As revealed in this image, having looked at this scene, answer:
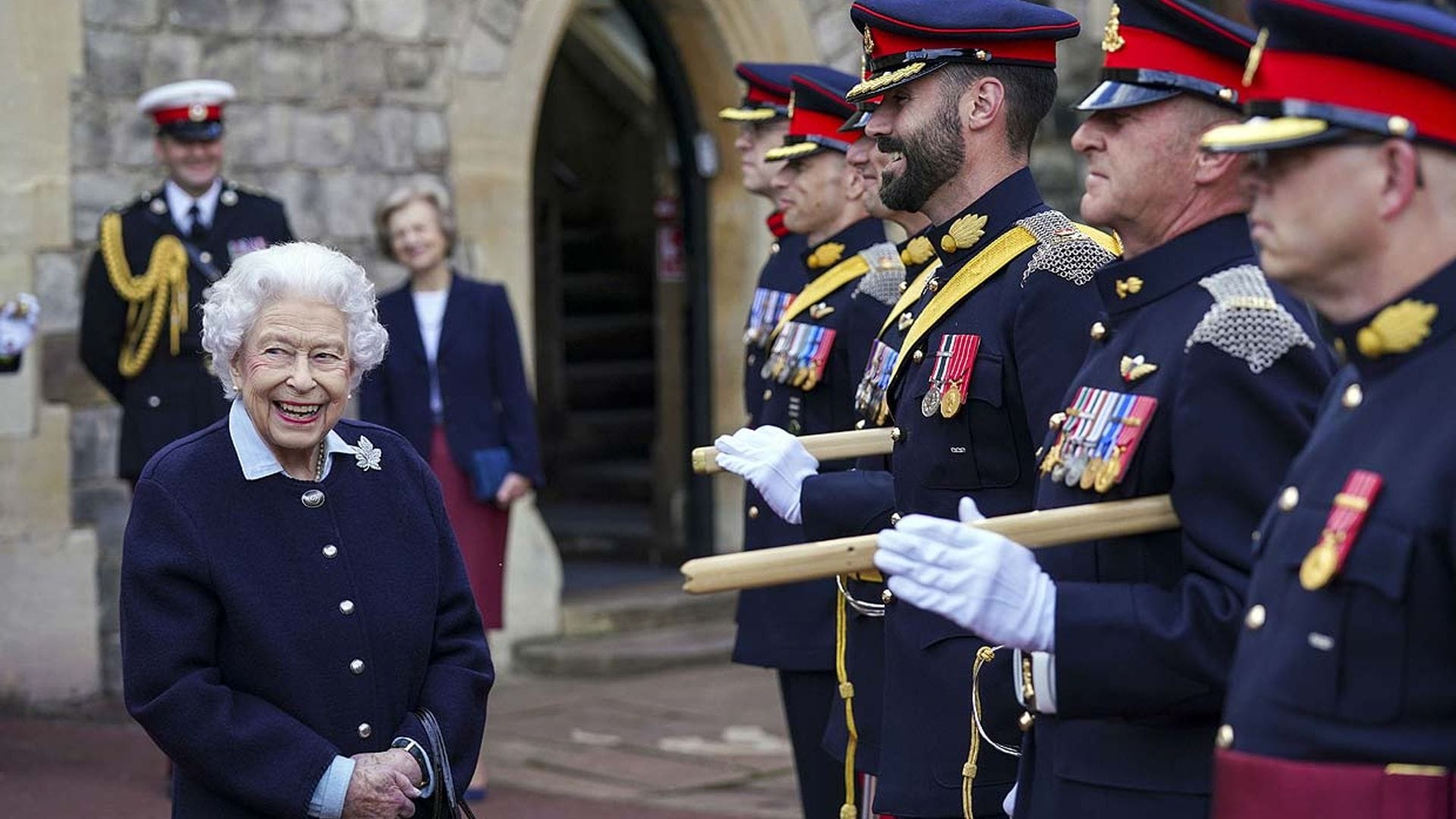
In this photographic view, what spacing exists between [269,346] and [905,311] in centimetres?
126

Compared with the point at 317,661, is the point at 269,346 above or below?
above

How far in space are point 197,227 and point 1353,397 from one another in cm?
511

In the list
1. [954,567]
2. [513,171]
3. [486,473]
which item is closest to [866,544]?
[954,567]

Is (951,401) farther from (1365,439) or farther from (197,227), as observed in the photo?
(197,227)

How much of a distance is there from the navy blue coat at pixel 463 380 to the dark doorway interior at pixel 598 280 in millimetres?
3791

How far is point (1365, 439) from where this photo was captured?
2.37 m

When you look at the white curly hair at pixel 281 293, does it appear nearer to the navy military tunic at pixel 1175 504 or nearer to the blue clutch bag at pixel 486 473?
the navy military tunic at pixel 1175 504

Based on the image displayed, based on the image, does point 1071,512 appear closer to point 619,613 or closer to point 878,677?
point 878,677

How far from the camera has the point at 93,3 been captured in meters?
7.64

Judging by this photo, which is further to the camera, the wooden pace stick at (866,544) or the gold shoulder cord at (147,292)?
the gold shoulder cord at (147,292)

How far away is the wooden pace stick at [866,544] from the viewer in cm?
263

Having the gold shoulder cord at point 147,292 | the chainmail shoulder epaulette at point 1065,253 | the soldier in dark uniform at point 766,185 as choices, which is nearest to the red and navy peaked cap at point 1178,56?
the chainmail shoulder epaulette at point 1065,253

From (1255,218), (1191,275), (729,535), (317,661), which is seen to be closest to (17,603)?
(729,535)

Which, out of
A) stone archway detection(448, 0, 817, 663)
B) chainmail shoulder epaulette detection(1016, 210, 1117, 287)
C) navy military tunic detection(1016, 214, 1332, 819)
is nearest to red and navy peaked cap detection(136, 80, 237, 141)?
stone archway detection(448, 0, 817, 663)
